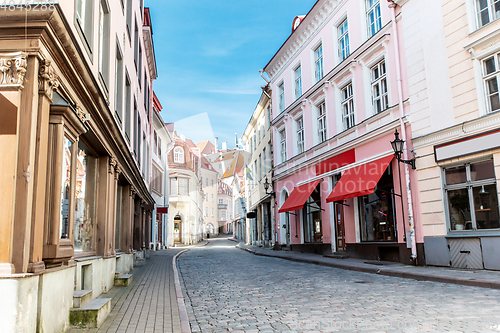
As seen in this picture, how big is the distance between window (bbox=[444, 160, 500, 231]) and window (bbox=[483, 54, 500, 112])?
62.1 inches

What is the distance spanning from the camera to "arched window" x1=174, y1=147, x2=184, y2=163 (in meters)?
45.3

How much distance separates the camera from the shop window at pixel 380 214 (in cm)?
1538

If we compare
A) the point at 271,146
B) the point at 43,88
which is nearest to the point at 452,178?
the point at 43,88

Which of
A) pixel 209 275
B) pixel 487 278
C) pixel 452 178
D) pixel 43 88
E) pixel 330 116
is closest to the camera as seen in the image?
pixel 43 88

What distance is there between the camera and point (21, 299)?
14.4ft

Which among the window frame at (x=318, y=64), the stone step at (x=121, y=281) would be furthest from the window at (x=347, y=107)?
the stone step at (x=121, y=281)

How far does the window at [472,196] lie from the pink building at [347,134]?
1242 mm

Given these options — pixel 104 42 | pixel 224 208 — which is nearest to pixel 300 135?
pixel 104 42

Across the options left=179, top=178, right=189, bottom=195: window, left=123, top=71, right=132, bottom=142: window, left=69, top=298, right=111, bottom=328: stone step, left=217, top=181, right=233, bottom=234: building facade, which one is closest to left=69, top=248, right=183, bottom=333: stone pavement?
left=69, top=298, right=111, bottom=328: stone step

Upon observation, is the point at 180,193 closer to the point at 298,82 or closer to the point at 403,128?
the point at 298,82

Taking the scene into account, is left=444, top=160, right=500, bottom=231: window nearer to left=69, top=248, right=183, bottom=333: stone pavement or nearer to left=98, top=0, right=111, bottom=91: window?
left=69, top=248, right=183, bottom=333: stone pavement

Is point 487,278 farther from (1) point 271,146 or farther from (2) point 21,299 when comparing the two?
(1) point 271,146

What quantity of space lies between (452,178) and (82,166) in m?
10.4

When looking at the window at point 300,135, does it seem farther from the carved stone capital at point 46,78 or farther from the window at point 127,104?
the carved stone capital at point 46,78
